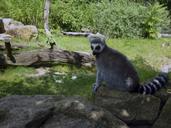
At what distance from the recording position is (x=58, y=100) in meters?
5.89

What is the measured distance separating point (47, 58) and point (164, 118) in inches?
210

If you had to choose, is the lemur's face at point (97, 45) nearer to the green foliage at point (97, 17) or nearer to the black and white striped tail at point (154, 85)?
the black and white striped tail at point (154, 85)

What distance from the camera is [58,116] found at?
553 cm

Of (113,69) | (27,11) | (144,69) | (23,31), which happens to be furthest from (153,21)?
(113,69)

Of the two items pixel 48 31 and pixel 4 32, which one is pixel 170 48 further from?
pixel 4 32

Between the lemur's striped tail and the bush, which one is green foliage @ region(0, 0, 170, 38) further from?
the lemur's striped tail

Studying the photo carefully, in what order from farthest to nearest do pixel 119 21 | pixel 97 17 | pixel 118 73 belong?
pixel 97 17, pixel 119 21, pixel 118 73

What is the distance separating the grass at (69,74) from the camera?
9.62m

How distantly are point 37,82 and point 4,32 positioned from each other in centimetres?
452

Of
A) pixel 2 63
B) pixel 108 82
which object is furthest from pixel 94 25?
pixel 108 82

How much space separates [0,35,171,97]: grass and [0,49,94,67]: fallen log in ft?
0.51

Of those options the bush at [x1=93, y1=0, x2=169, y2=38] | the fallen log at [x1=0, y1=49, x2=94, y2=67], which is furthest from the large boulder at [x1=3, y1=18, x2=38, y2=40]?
Answer: the fallen log at [x1=0, y1=49, x2=94, y2=67]

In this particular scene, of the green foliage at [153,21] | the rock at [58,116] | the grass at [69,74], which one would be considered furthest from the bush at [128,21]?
the rock at [58,116]

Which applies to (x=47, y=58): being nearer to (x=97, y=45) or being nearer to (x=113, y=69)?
(x=97, y=45)
